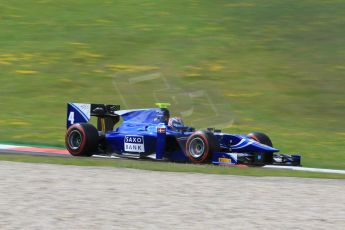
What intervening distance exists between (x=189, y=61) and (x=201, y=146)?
40.6ft

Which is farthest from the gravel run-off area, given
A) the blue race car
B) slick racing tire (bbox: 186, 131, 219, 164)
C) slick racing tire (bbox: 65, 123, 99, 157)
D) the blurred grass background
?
the blurred grass background

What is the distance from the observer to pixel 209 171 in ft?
38.7

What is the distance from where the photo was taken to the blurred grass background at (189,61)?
19.0 m

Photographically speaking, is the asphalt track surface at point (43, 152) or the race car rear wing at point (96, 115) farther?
the race car rear wing at point (96, 115)

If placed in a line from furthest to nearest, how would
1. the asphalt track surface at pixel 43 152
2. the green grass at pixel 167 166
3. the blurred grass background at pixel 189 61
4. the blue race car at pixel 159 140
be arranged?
the blurred grass background at pixel 189 61, the asphalt track surface at pixel 43 152, the blue race car at pixel 159 140, the green grass at pixel 167 166

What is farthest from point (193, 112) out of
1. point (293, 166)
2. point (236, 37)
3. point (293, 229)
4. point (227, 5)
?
point (227, 5)

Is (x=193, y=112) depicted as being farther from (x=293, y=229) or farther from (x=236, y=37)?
(x=236, y=37)

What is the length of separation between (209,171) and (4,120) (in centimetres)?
870

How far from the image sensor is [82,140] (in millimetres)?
13883

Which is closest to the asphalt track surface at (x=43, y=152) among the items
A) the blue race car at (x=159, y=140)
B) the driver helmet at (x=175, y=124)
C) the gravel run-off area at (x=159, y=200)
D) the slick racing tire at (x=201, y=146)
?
the blue race car at (x=159, y=140)

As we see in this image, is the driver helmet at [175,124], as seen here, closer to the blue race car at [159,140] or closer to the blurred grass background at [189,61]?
the blue race car at [159,140]

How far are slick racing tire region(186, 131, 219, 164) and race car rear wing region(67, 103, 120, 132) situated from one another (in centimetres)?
223

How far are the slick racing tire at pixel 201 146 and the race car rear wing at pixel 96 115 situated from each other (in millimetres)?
2233

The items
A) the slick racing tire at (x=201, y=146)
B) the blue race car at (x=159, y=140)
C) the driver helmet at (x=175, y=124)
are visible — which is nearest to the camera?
the slick racing tire at (x=201, y=146)
